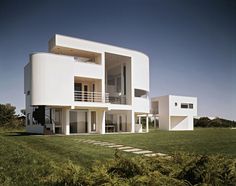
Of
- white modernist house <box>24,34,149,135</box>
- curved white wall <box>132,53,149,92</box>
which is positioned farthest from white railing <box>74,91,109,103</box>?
curved white wall <box>132,53,149,92</box>

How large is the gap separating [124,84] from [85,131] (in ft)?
18.2

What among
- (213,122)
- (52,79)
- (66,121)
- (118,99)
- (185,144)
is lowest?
(213,122)

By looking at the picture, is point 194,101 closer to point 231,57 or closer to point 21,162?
point 231,57

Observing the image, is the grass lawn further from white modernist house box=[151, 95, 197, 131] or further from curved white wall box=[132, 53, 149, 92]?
white modernist house box=[151, 95, 197, 131]

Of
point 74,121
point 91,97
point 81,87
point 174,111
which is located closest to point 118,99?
point 81,87

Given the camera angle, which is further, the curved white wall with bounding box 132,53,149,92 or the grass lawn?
the curved white wall with bounding box 132,53,149,92

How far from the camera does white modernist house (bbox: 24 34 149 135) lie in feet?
56.5

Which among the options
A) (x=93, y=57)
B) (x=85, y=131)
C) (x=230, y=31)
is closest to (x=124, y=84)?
(x=93, y=57)

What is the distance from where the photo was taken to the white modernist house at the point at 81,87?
17.2 meters

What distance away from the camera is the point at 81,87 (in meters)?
22.2

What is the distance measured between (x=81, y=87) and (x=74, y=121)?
9.96 feet

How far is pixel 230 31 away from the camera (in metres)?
8.79

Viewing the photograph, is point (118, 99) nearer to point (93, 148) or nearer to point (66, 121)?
point (66, 121)

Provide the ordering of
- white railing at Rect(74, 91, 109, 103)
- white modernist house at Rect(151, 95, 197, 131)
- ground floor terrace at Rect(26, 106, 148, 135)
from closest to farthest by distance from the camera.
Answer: ground floor terrace at Rect(26, 106, 148, 135)
white railing at Rect(74, 91, 109, 103)
white modernist house at Rect(151, 95, 197, 131)
